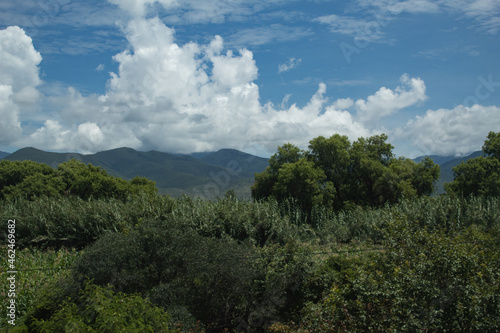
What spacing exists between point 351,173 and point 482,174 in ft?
34.6

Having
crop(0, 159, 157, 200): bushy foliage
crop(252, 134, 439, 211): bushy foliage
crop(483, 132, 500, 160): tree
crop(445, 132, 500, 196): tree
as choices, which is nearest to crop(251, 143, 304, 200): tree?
crop(252, 134, 439, 211): bushy foliage

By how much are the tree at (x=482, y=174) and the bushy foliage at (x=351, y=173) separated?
6.24 feet

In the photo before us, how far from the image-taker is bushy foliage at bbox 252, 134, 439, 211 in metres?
29.5

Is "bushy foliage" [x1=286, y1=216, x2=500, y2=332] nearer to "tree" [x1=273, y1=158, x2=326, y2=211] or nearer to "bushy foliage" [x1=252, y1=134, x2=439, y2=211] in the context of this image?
"tree" [x1=273, y1=158, x2=326, y2=211]

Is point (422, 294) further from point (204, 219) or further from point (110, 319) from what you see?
point (204, 219)

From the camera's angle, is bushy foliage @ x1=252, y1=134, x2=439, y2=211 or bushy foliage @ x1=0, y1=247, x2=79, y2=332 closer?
bushy foliage @ x1=0, y1=247, x2=79, y2=332

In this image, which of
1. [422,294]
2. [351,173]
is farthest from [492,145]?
[422,294]

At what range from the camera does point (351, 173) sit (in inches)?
1320

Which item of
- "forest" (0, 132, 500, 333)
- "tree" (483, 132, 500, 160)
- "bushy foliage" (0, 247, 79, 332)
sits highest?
"tree" (483, 132, 500, 160)

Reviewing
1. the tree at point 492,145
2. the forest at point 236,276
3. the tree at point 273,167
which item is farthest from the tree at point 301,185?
the tree at point 492,145

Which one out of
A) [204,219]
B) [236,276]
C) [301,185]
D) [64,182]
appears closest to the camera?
[236,276]

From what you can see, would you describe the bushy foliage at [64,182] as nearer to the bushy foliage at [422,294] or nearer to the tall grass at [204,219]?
the tall grass at [204,219]

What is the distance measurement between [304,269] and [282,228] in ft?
20.7

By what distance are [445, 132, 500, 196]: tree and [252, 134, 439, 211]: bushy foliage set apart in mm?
1903
